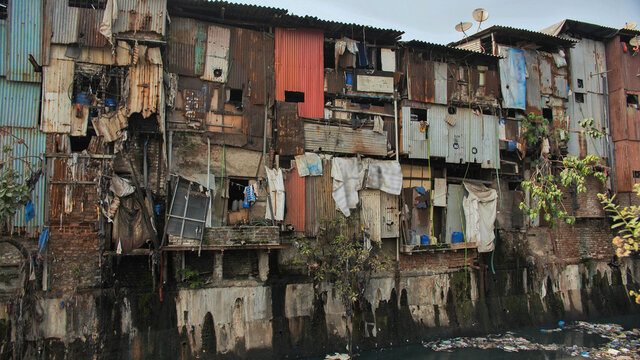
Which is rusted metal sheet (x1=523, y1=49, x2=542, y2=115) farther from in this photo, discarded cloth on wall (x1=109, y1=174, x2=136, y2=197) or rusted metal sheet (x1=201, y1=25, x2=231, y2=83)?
discarded cloth on wall (x1=109, y1=174, x2=136, y2=197)

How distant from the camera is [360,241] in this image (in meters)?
14.6

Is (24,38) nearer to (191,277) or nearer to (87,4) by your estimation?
(87,4)

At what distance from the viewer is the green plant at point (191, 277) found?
40.6ft

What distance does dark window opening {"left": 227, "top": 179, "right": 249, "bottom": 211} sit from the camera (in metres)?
13.7

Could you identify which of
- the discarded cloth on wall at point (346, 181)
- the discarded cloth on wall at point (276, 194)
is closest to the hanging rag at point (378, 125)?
the discarded cloth on wall at point (346, 181)

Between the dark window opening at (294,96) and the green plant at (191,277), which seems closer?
the green plant at (191,277)

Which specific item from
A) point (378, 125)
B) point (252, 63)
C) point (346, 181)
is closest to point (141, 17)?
point (252, 63)

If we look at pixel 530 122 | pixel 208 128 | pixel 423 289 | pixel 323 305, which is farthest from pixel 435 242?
pixel 208 128

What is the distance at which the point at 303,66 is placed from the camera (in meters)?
14.7

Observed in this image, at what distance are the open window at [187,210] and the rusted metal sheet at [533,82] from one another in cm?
1382

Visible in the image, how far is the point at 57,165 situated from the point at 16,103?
6.98ft

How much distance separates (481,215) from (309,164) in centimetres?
725

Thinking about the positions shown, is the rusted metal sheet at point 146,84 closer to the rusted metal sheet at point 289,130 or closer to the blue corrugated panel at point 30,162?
the blue corrugated panel at point 30,162

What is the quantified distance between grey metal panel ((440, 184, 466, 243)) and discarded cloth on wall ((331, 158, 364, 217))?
4.23 metres
